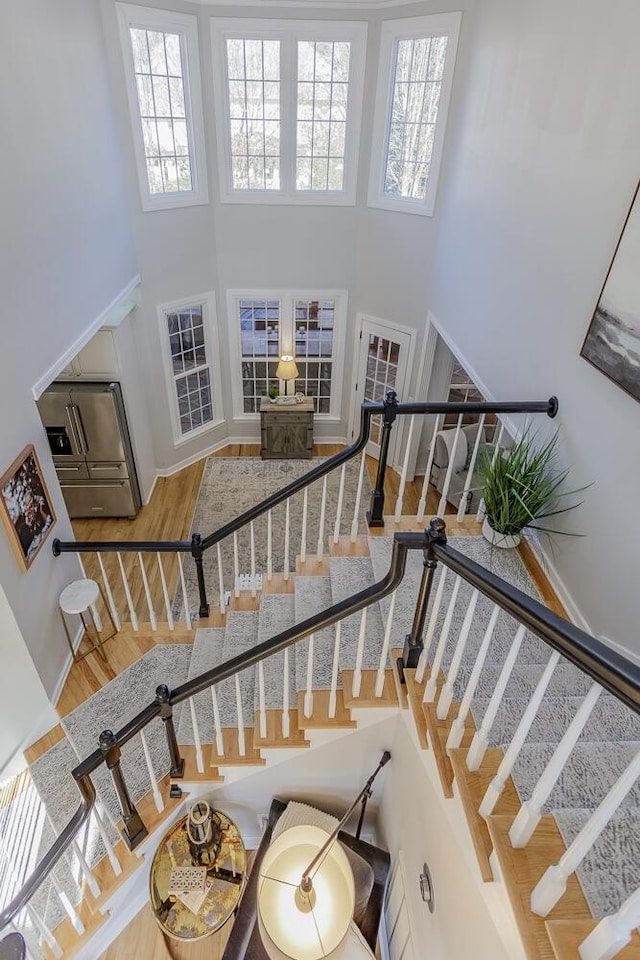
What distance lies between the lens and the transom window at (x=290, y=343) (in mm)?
6539

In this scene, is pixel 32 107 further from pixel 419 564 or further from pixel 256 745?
pixel 256 745

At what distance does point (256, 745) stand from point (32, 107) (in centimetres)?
386

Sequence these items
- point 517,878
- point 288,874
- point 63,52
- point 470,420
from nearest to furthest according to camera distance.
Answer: point 517,878 < point 288,874 < point 63,52 < point 470,420

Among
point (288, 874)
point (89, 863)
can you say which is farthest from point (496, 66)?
point (89, 863)

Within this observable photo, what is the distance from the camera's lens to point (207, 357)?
667cm

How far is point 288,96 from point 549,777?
21.0ft

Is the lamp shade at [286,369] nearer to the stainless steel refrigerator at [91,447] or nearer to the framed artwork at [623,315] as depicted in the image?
the stainless steel refrigerator at [91,447]

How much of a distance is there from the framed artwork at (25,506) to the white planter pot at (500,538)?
2.67m

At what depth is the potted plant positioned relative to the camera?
276cm

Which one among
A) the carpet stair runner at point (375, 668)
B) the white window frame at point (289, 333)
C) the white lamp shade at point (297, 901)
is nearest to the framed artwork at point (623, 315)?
the carpet stair runner at point (375, 668)

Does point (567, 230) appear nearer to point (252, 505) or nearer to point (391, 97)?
point (391, 97)

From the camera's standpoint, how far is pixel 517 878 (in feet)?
4.47

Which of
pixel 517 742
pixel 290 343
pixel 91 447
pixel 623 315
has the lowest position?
pixel 91 447

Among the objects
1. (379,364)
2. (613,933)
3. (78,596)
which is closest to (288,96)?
(379,364)
